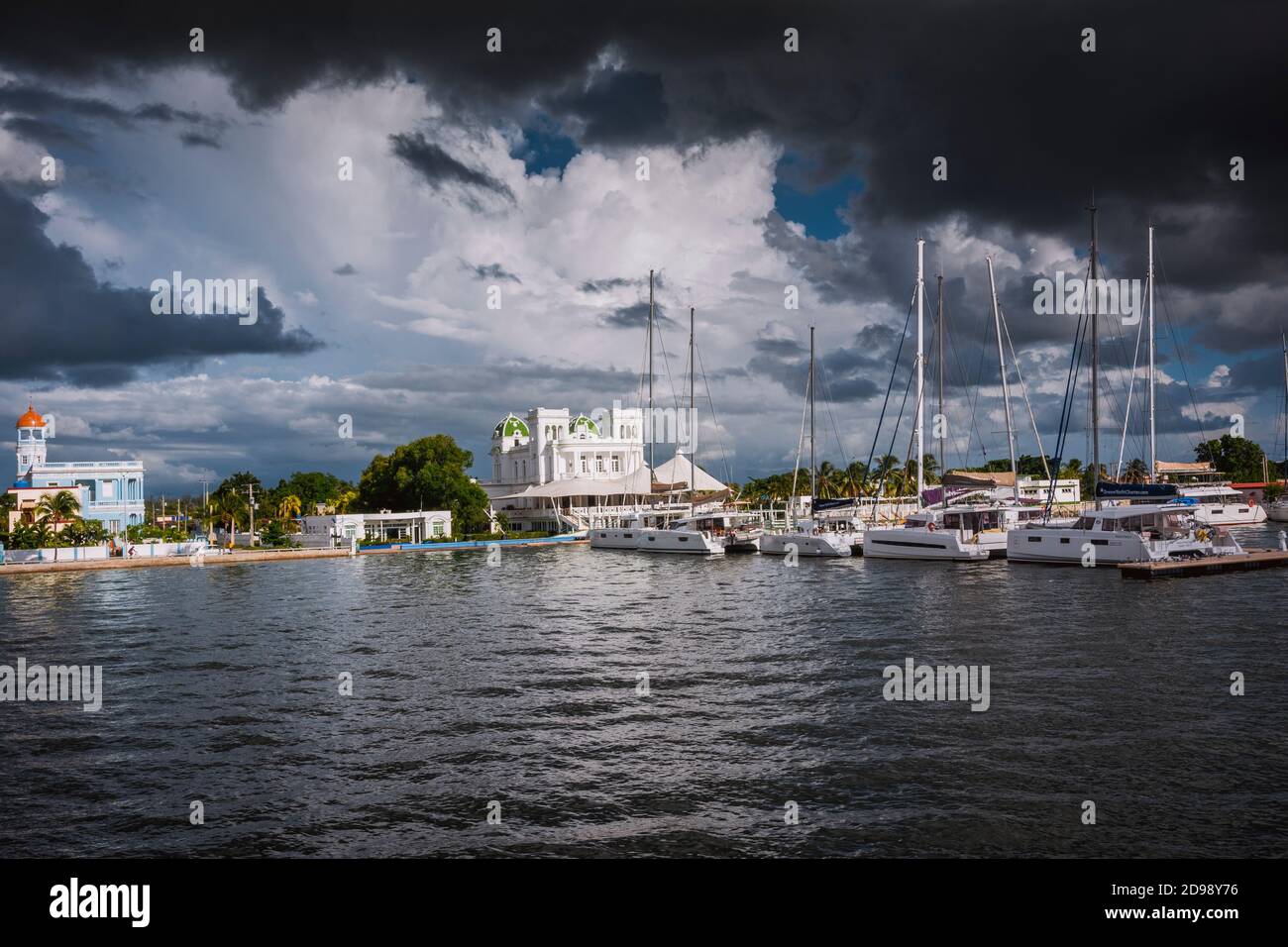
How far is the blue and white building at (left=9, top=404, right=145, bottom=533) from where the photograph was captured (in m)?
89.5

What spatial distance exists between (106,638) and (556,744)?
2498cm

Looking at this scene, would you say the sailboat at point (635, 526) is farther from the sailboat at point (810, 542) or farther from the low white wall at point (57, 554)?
the low white wall at point (57, 554)

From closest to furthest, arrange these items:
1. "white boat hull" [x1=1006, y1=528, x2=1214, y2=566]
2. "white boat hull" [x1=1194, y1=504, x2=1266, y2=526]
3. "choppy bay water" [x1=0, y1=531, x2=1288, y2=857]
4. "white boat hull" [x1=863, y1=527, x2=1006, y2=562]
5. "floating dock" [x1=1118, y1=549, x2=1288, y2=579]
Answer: "choppy bay water" [x1=0, y1=531, x2=1288, y2=857]
"floating dock" [x1=1118, y1=549, x2=1288, y2=579]
"white boat hull" [x1=1006, y1=528, x2=1214, y2=566]
"white boat hull" [x1=863, y1=527, x2=1006, y2=562]
"white boat hull" [x1=1194, y1=504, x2=1266, y2=526]

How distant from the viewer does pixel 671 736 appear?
1839 centimetres

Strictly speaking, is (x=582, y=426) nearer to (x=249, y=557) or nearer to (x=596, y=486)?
(x=596, y=486)

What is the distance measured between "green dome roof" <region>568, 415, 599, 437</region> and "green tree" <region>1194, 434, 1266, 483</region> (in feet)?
308

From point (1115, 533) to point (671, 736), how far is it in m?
40.8

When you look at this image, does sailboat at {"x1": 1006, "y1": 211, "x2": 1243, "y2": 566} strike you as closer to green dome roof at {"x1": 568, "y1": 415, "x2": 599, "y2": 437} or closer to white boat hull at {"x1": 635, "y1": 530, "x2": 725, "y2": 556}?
white boat hull at {"x1": 635, "y1": 530, "x2": 725, "y2": 556}

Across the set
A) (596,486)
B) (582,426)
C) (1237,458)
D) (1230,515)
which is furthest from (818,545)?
(1237,458)

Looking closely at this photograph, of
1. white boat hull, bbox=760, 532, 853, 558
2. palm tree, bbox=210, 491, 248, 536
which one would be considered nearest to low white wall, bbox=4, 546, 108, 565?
palm tree, bbox=210, 491, 248, 536

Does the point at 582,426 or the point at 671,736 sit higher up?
the point at 582,426

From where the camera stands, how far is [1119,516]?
166 feet
